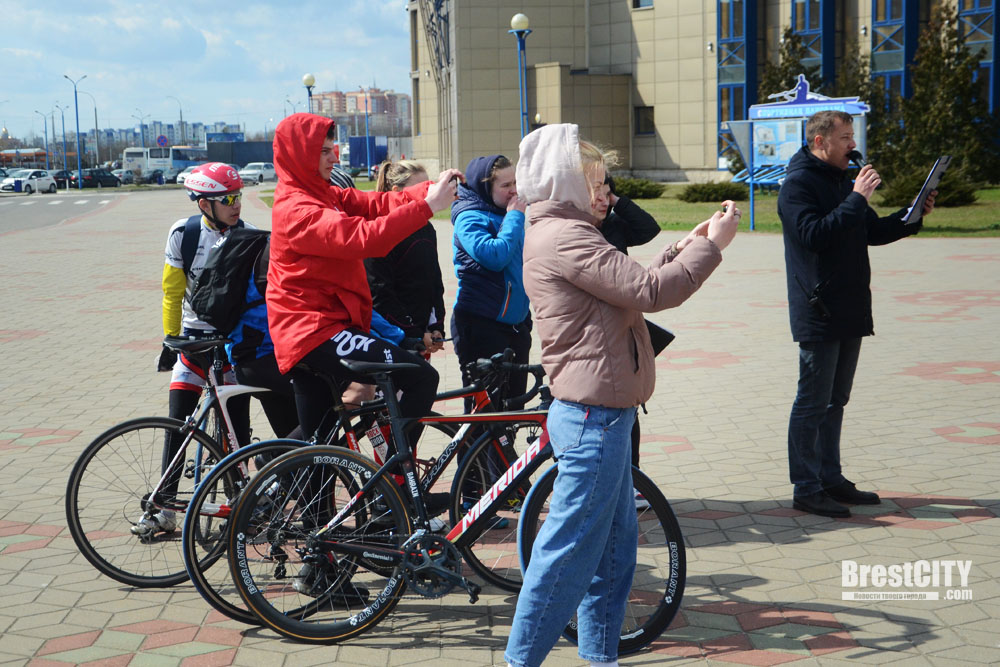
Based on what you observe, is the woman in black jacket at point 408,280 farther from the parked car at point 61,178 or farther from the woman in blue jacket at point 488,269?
the parked car at point 61,178

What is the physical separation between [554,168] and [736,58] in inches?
A: 1766

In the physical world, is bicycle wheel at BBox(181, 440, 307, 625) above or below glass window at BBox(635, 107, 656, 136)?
below

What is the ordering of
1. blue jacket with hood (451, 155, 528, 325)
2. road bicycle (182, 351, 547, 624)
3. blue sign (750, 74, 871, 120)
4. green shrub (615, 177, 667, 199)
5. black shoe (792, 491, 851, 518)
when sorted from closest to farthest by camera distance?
road bicycle (182, 351, 547, 624), blue jacket with hood (451, 155, 528, 325), black shoe (792, 491, 851, 518), blue sign (750, 74, 871, 120), green shrub (615, 177, 667, 199)

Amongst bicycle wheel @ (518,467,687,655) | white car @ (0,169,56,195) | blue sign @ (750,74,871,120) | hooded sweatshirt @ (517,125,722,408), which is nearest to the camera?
hooded sweatshirt @ (517,125,722,408)

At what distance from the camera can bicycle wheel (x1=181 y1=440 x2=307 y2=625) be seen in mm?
3779

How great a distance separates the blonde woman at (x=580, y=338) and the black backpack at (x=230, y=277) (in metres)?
1.64

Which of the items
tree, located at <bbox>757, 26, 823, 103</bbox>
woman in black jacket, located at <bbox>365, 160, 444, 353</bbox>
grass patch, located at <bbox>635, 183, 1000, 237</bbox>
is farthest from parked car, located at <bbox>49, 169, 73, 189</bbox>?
woman in black jacket, located at <bbox>365, 160, 444, 353</bbox>

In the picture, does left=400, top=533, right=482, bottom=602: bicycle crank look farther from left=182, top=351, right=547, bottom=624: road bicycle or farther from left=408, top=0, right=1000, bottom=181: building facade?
left=408, top=0, right=1000, bottom=181: building facade

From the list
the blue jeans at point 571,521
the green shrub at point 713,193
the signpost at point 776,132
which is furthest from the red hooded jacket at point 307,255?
the green shrub at point 713,193

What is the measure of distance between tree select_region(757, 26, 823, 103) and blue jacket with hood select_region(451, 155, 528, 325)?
3653cm

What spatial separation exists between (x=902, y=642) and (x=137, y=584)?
3.06 metres

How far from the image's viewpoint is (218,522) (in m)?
4.22

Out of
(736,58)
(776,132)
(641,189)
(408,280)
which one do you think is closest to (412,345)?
(408,280)

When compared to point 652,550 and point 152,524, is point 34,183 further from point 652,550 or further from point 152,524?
point 652,550
